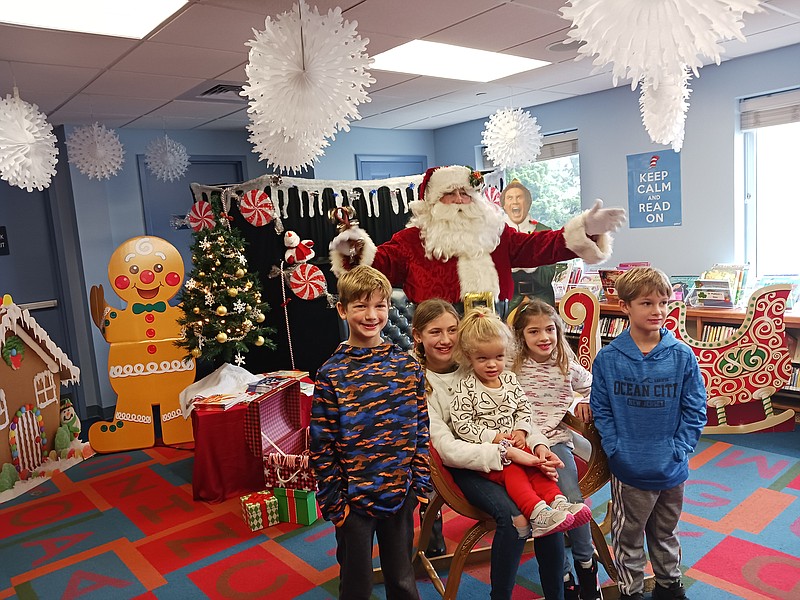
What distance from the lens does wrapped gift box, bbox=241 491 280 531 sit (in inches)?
119

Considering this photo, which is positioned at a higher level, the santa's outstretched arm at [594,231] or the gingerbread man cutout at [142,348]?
the santa's outstretched arm at [594,231]

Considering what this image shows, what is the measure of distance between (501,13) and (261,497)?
8.84 feet

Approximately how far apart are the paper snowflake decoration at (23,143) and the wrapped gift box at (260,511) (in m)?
1.86

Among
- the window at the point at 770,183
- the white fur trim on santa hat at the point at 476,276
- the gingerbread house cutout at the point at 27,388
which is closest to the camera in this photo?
the white fur trim on santa hat at the point at 476,276

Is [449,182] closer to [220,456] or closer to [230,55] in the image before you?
[230,55]

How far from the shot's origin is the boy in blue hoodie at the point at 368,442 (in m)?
1.86

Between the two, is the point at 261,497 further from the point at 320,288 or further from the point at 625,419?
the point at 625,419

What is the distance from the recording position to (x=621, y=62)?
1511mm

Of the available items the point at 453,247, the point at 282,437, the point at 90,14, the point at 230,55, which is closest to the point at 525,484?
the point at 453,247

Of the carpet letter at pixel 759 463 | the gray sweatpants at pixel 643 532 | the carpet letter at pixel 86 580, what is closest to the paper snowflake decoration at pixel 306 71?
the gray sweatpants at pixel 643 532

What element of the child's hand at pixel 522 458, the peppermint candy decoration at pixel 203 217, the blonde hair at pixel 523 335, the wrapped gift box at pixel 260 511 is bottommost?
the wrapped gift box at pixel 260 511

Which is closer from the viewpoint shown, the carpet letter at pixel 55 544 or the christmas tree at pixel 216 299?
the carpet letter at pixel 55 544

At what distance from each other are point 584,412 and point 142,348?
331 centimetres

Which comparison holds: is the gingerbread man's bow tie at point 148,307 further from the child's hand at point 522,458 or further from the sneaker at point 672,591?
the sneaker at point 672,591
